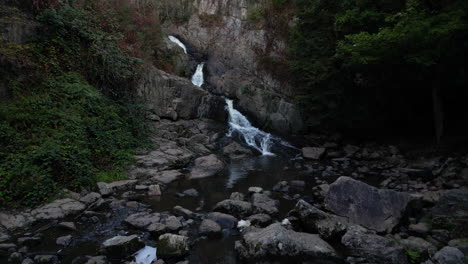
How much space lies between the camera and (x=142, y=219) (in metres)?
5.90

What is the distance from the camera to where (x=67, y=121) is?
26.1 feet

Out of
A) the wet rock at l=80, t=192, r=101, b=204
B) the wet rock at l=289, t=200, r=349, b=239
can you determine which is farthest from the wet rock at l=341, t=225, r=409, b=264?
the wet rock at l=80, t=192, r=101, b=204

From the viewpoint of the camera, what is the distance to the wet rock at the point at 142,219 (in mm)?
5716

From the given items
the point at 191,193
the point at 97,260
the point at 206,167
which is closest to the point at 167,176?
the point at 191,193

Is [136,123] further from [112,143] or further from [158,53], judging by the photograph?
[158,53]

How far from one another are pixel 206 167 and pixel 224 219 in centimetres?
484

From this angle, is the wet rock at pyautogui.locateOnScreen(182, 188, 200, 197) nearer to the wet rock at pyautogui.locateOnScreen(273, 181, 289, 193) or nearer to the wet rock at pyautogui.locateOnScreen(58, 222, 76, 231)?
the wet rock at pyautogui.locateOnScreen(273, 181, 289, 193)

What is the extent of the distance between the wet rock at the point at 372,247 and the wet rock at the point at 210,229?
247cm

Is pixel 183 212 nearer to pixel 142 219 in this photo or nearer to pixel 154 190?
pixel 142 219

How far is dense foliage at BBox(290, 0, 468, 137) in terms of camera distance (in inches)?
365

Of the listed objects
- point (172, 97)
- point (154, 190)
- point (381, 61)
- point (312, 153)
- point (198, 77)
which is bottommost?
point (154, 190)

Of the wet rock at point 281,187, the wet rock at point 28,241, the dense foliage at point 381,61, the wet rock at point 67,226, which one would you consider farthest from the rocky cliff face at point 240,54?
the wet rock at point 28,241

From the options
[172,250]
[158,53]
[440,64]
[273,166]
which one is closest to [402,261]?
[172,250]

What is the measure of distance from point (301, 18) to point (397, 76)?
6120 mm
